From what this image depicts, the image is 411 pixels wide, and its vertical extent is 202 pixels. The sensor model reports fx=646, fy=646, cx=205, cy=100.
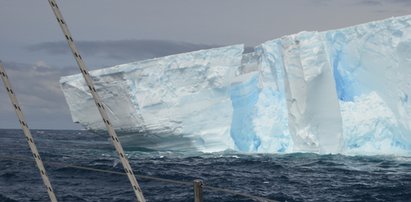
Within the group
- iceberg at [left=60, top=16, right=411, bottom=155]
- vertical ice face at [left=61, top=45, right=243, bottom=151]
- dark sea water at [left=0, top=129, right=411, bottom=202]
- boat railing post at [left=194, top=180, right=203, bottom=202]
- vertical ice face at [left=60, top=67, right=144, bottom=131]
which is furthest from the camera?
vertical ice face at [left=61, top=45, right=243, bottom=151]

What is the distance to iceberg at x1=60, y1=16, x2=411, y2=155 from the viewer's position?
16875 millimetres

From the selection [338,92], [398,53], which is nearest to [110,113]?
[338,92]

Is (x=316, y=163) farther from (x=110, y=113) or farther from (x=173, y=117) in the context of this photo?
(x=110, y=113)

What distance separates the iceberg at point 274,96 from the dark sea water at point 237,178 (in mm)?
551

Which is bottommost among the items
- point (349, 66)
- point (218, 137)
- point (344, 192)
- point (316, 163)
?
point (344, 192)

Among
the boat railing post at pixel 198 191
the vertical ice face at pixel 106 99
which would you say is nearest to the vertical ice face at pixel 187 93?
the vertical ice face at pixel 106 99

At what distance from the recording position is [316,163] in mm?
16250

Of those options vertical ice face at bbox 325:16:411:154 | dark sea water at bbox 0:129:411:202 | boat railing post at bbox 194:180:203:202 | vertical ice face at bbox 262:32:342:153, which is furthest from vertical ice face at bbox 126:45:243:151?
boat railing post at bbox 194:180:203:202

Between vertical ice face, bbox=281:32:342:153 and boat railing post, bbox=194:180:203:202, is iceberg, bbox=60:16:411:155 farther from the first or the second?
boat railing post, bbox=194:180:203:202

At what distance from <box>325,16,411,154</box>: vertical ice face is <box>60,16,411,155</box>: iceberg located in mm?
26

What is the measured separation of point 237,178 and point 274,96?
621 cm

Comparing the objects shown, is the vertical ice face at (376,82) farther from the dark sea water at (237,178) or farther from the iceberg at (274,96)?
the dark sea water at (237,178)

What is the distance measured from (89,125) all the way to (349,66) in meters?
7.64

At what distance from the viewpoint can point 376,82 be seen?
679 inches
